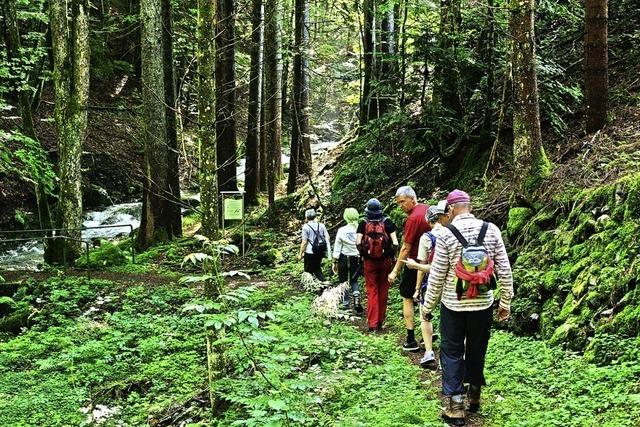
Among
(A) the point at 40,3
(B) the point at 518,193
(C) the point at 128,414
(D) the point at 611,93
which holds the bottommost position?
(C) the point at 128,414

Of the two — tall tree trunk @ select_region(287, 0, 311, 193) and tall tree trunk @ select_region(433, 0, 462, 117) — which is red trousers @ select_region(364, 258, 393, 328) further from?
tall tree trunk @ select_region(287, 0, 311, 193)

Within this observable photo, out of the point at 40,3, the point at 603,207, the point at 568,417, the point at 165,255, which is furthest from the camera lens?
the point at 40,3

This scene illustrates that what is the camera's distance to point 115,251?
15516 mm

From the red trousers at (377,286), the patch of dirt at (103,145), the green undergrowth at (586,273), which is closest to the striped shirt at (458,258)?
the green undergrowth at (586,273)

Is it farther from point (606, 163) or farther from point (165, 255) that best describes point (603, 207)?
point (165, 255)

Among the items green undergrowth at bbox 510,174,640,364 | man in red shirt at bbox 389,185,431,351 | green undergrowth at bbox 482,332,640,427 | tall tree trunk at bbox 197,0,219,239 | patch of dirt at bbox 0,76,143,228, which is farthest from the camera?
patch of dirt at bbox 0,76,143,228

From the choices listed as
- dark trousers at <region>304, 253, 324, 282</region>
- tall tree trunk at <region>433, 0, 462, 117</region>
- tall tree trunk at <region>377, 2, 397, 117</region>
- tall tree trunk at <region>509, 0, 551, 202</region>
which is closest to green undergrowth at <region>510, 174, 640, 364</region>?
tall tree trunk at <region>509, 0, 551, 202</region>

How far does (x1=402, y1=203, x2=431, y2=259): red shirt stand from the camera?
706 cm

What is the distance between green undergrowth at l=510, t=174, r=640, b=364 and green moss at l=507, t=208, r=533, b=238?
0.64 ft

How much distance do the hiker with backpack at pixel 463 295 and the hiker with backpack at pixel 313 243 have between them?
5.38m

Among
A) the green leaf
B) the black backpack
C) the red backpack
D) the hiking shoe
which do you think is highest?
the red backpack

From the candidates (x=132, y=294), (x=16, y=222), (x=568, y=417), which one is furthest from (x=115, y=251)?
(x=568, y=417)

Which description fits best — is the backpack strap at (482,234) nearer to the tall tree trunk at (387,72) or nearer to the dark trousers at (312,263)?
the dark trousers at (312,263)

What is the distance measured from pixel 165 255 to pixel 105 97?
773 inches
